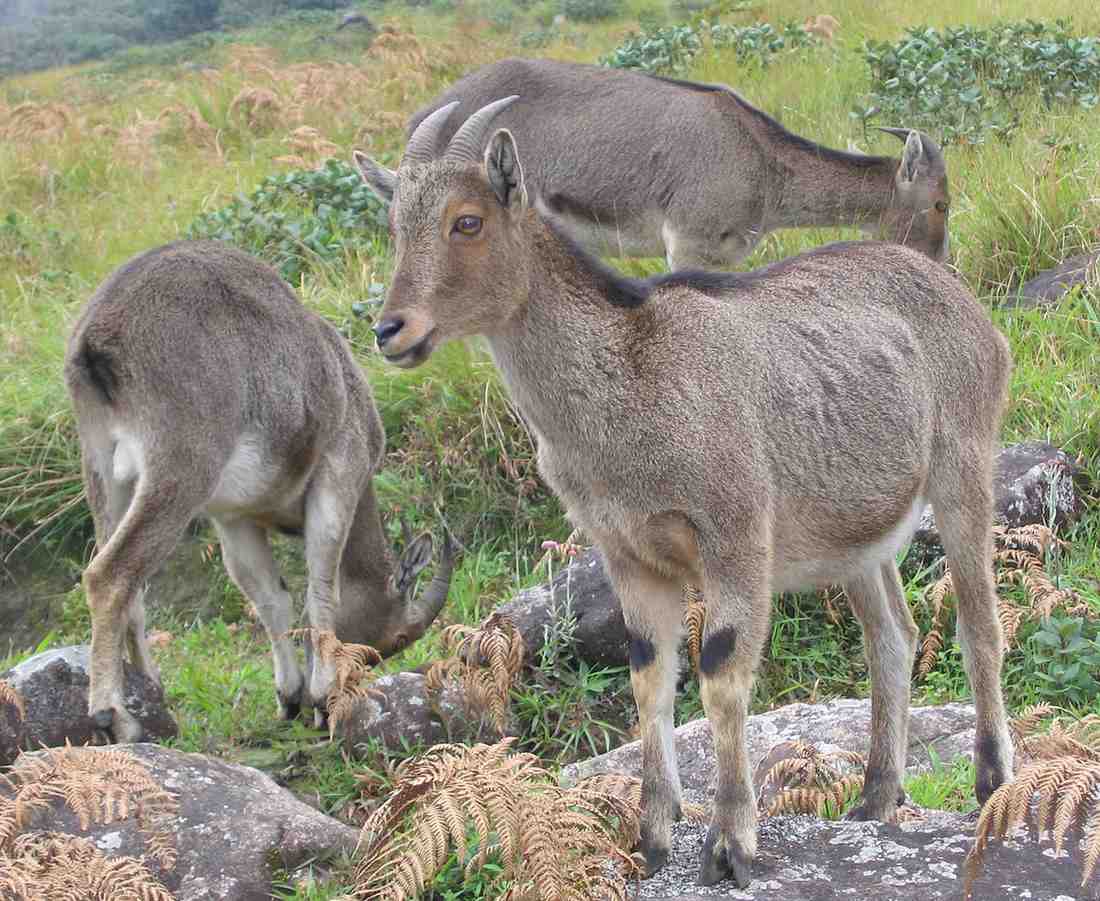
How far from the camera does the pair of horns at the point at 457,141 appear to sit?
5223 millimetres

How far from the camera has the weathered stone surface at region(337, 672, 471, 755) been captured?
22.6ft

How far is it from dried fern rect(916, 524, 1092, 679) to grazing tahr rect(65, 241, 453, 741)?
108 inches

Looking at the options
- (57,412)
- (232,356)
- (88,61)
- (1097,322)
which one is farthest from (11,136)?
(1097,322)

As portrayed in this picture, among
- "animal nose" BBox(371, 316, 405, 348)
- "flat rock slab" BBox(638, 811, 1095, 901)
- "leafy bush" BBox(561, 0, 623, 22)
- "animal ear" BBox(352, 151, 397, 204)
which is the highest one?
"animal ear" BBox(352, 151, 397, 204)

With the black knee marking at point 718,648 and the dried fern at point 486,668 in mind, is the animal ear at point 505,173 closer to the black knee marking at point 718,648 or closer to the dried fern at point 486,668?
the black knee marking at point 718,648

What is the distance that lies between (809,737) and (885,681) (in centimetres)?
93

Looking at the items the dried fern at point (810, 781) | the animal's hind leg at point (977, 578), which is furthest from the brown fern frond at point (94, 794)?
the animal's hind leg at point (977, 578)

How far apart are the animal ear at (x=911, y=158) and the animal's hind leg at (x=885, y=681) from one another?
550cm

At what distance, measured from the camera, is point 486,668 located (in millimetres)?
6652

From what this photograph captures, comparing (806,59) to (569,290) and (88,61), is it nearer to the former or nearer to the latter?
(569,290)

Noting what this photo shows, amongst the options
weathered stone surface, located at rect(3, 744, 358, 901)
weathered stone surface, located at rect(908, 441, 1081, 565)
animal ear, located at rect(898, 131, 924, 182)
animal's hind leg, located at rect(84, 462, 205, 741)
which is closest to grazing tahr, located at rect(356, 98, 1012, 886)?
weathered stone surface, located at rect(3, 744, 358, 901)

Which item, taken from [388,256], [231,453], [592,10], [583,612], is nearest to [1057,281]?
[583,612]

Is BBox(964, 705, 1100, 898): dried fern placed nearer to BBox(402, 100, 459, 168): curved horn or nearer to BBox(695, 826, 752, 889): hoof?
BBox(695, 826, 752, 889): hoof

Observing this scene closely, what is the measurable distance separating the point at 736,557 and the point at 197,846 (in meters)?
2.13
